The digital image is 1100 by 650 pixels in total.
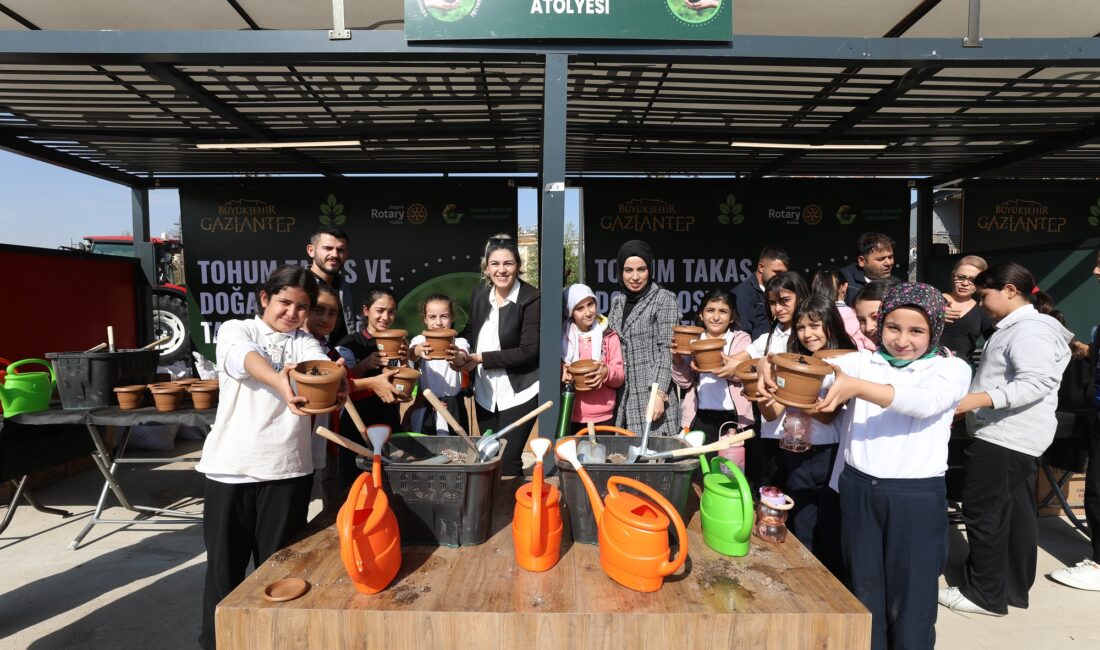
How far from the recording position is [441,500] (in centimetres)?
159

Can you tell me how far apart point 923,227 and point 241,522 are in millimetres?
6979

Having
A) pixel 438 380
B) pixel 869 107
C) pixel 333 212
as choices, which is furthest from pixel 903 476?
pixel 333 212

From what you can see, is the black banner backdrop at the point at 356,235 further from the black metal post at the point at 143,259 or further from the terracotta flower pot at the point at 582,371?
the terracotta flower pot at the point at 582,371

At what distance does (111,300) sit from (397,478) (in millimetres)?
5801

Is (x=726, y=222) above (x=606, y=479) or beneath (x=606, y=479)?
above

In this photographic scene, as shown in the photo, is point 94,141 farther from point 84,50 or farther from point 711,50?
point 711,50

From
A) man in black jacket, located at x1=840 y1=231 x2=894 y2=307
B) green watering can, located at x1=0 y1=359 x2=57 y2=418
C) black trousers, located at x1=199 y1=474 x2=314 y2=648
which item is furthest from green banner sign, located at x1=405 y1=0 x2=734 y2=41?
green watering can, located at x1=0 y1=359 x2=57 y2=418

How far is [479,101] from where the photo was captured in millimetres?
3971

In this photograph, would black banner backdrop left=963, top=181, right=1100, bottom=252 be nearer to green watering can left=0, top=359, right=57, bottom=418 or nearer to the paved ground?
the paved ground

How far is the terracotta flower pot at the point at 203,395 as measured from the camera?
3387 millimetres

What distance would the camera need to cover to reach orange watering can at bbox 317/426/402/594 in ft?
4.29

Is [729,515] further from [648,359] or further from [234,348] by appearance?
[234,348]

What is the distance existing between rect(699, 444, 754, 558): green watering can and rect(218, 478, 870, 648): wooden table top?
0.12ft

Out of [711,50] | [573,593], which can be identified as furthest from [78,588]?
Result: [711,50]
